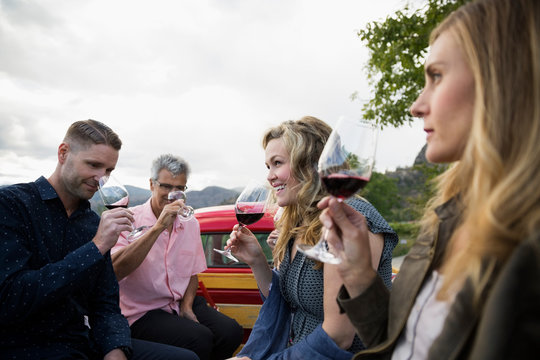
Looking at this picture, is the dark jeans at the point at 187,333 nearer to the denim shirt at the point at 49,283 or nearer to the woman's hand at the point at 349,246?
the denim shirt at the point at 49,283

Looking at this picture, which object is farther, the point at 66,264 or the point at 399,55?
the point at 399,55


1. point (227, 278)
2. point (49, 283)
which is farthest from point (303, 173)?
point (227, 278)

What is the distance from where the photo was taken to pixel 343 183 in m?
1.46

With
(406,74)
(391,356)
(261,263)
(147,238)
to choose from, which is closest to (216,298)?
(147,238)

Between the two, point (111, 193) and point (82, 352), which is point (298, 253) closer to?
point (111, 193)

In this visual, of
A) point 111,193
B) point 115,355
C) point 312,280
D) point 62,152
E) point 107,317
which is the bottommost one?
point 115,355

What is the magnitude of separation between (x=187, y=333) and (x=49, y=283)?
157 cm

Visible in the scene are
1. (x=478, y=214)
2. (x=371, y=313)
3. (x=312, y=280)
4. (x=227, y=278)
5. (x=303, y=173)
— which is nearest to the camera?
(x=478, y=214)

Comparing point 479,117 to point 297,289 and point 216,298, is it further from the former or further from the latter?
Result: point 216,298

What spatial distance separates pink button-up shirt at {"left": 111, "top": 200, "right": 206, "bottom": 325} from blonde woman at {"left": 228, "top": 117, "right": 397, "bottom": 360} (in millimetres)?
1373

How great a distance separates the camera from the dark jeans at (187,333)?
131 inches

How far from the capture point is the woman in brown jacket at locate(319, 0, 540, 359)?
0.80 metres

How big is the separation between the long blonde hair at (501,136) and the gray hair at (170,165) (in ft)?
11.2

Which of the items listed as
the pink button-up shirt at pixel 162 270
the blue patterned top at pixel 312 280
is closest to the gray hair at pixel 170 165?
the pink button-up shirt at pixel 162 270
